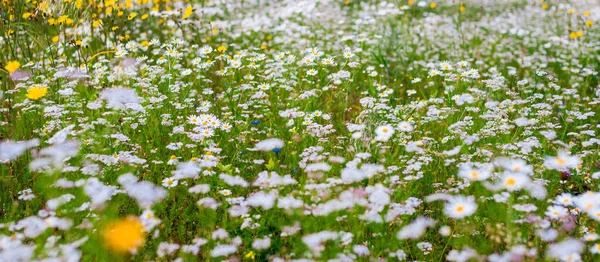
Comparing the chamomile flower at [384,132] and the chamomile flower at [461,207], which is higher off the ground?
the chamomile flower at [384,132]

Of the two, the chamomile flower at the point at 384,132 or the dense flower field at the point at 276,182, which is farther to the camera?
the chamomile flower at the point at 384,132

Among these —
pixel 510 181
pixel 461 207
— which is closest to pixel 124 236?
pixel 461 207

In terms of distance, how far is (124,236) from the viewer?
2.27 meters

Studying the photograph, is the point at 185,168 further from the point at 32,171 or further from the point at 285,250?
the point at 32,171

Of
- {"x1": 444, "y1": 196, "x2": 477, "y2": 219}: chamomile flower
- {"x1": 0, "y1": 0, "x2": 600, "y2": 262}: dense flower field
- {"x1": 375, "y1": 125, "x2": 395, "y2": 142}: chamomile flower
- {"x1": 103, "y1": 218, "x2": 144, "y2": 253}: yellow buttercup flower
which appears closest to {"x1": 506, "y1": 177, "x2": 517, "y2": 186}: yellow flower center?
{"x1": 0, "y1": 0, "x2": 600, "y2": 262}: dense flower field

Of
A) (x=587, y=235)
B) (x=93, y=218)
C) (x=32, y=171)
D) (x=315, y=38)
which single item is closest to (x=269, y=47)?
(x=315, y=38)

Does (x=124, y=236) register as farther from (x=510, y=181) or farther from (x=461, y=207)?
(x=510, y=181)

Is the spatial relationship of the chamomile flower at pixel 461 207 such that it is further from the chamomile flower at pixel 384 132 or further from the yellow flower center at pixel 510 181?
the chamomile flower at pixel 384 132

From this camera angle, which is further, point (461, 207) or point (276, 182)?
point (276, 182)

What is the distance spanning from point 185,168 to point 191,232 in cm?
31

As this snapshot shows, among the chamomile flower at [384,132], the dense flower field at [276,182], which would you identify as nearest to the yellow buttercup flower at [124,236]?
the dense flower field at [276,182]

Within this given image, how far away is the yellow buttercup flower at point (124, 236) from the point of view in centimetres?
224

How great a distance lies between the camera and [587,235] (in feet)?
7.32

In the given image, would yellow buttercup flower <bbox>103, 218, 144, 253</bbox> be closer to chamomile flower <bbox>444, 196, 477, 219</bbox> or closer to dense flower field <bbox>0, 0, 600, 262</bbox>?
dense flower field <bbox>0, 0, 600, 262</bbox>
